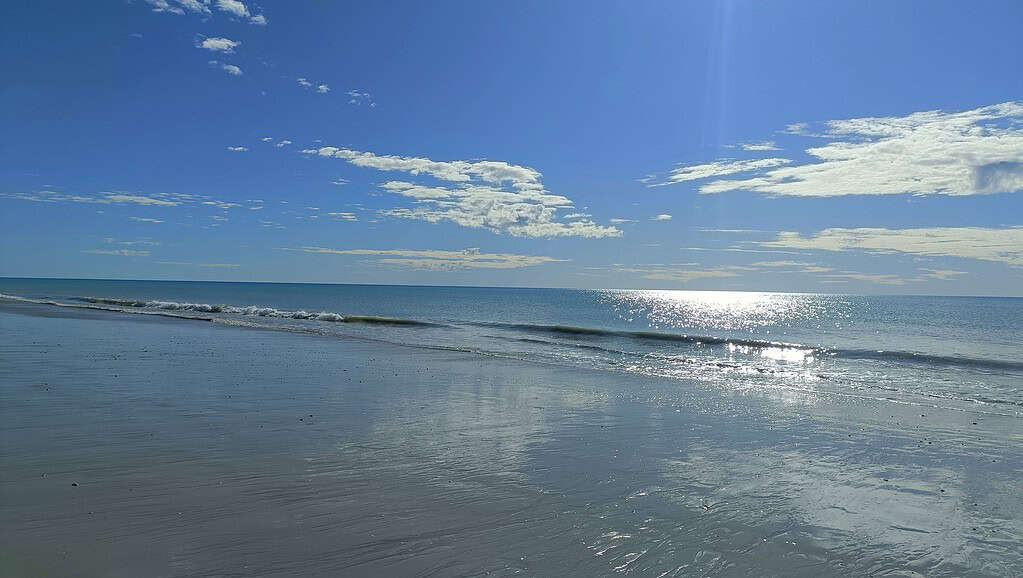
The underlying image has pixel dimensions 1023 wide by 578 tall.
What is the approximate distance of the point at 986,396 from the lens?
19453 mm

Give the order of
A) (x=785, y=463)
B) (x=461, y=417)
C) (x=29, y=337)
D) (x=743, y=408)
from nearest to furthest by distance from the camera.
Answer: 1. (x=785, y=463)
2. (x=461, y=417)
3. (x=743, y=408)
4. (x=29, y=337)

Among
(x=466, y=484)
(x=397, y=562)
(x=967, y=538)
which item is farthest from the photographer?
(x=466, y=484)

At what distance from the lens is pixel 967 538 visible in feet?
23.4

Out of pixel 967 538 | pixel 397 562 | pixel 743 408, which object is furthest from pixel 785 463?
pixel 397 562

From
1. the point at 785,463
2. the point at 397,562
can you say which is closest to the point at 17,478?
the point at 397,562

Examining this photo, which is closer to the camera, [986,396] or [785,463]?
[785,463]

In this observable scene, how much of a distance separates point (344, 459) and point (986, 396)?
2069cm

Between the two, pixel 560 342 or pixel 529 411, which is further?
pixel 560 342

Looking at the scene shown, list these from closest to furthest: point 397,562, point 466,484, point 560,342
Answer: point 397,562 → point 466,484 → point 560,342

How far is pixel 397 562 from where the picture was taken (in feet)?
19.3

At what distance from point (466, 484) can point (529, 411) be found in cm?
575

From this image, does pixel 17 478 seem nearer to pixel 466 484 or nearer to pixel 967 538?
pixel 466 484

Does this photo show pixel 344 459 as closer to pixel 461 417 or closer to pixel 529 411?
pixel 461 417

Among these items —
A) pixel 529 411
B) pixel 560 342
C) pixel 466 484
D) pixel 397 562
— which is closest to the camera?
pixel 397 562
